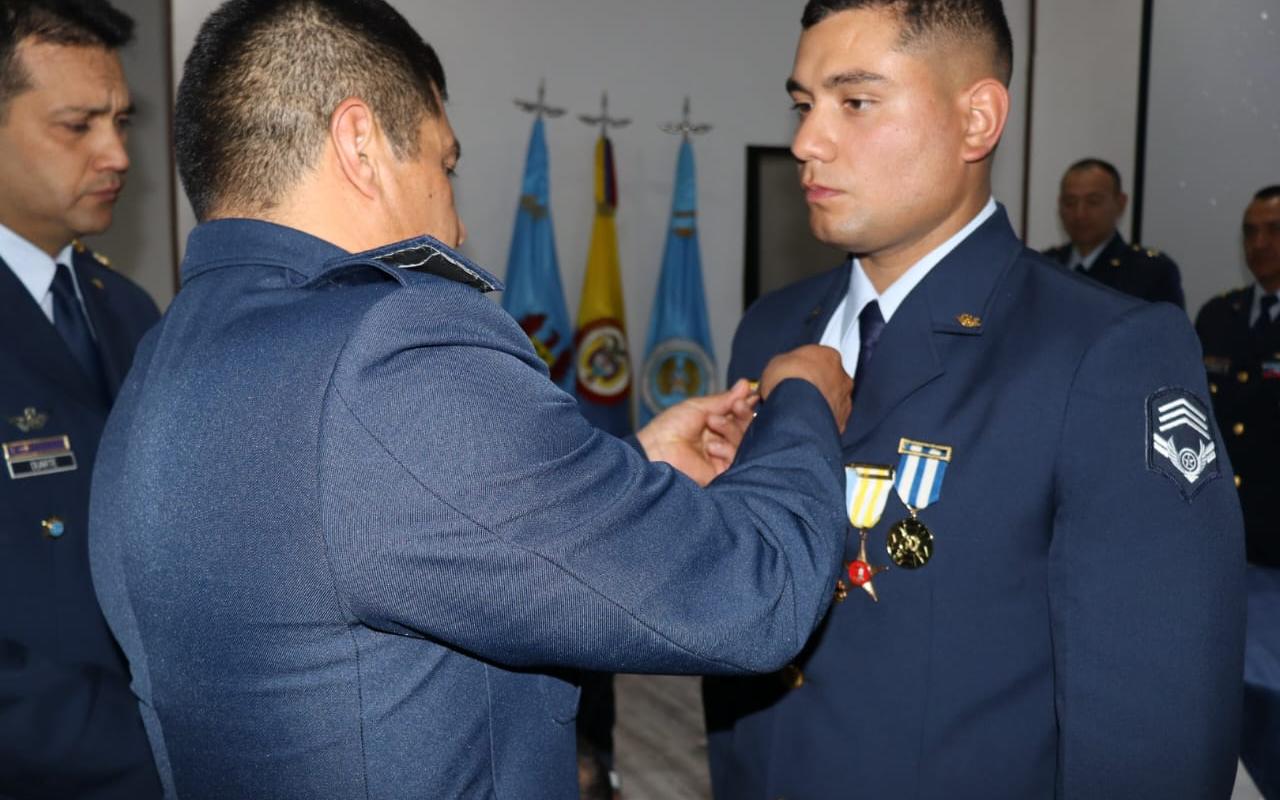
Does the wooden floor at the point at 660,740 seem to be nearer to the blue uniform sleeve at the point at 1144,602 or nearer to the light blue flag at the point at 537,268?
the light blue flag at the point at 537,268

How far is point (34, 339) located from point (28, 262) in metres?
0.20

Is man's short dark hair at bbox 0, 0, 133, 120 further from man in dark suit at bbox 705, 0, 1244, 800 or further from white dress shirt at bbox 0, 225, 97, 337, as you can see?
man in dark suit at bbox 705, 0, 1244, 800

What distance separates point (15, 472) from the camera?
157 cm

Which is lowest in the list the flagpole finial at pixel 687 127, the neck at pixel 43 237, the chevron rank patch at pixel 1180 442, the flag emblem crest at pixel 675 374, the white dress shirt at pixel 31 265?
the flag emblem crest at pixel 675 374

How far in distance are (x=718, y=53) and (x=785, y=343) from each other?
416cm

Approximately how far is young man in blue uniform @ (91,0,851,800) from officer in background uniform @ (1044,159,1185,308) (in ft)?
12.8

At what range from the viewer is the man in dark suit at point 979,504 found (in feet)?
3.76

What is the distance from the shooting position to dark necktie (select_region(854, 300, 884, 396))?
1429 mm

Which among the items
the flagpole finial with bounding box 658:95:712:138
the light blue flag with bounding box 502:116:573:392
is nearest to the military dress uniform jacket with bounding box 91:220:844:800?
the light blue flag with bounding box 502:116:573:392

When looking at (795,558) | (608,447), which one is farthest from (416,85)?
(795,558)

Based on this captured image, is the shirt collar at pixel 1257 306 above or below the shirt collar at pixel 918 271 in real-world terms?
below

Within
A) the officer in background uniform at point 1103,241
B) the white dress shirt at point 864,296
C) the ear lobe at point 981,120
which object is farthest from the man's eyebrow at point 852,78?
the officer in background uniform at point 1103,241

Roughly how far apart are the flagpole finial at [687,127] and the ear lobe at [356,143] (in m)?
4.30

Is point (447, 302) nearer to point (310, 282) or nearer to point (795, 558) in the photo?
point (310, 282)
